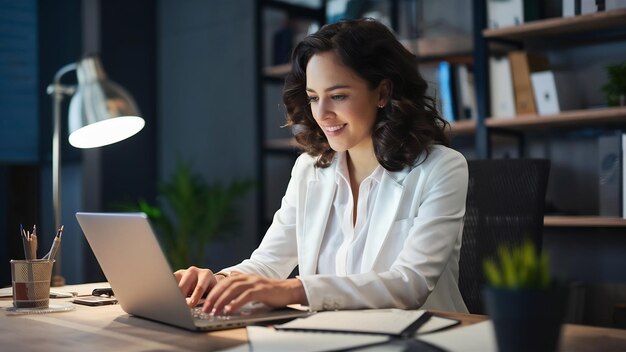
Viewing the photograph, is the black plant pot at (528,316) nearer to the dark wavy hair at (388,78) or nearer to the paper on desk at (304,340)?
the paper on desk at (304,340)

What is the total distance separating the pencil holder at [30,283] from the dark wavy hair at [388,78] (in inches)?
29.9

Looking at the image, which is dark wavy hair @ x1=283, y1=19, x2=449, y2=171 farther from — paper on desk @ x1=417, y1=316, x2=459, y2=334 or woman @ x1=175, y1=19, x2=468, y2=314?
paper on desk @ x1=417, y1=316, x2=459, y2=334

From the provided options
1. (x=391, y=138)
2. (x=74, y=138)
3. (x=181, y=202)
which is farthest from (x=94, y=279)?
(x=391, y=138)

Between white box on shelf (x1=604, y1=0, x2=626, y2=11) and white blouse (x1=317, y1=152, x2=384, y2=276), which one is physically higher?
white box on shelf (x1=604, y1=0, x2=626, y2=11)

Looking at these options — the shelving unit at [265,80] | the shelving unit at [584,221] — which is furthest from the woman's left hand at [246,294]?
the shelving unit at [265,80]

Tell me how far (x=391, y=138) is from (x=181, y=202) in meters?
2.62

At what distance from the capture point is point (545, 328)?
764 mm

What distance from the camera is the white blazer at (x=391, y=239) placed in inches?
53.8

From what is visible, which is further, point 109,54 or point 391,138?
point 109,54

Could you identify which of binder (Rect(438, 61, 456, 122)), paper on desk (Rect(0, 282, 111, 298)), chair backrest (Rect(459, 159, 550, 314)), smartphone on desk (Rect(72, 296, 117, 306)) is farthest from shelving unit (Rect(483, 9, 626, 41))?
smartphone on desk (Rect(72, 296, 117, 306))

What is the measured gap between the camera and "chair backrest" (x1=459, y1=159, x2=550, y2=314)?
1717 mm

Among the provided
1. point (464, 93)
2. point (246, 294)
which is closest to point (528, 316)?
point (246, 294)

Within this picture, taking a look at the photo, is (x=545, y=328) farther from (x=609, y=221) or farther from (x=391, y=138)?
(x=609, y=221)

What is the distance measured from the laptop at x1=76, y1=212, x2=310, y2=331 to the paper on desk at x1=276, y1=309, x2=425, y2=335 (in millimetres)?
68
